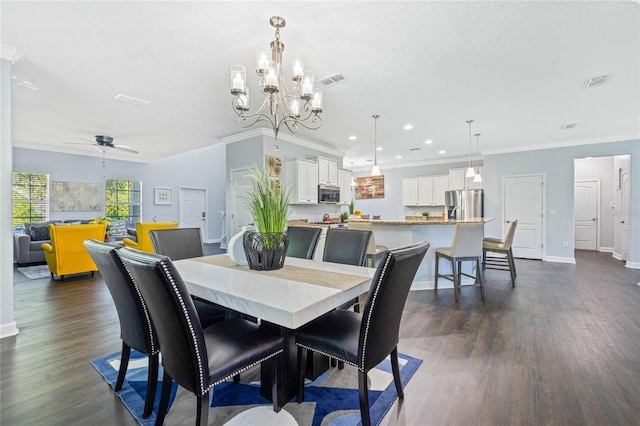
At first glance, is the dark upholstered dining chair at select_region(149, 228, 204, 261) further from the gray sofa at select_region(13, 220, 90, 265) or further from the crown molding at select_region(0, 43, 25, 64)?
the gray sofa at select_region(13, 220, 90, 265)

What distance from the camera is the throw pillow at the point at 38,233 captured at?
561cm

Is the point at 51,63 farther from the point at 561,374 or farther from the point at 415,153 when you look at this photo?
the point at 415,153

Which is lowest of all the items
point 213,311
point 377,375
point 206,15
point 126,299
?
point 377,375

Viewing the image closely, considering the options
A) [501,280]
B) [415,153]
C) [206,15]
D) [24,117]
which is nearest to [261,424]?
[206,15]

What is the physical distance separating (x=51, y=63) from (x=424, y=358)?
4349 mm

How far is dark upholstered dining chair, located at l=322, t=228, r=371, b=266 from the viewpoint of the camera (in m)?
2.35

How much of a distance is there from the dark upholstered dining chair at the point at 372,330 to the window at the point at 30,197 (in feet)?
26.6

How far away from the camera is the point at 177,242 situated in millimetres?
2686

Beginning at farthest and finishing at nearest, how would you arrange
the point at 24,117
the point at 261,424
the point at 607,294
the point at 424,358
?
the point at 24,117 → the point at 607,294 → the point at 424,358 → the point at 261,424

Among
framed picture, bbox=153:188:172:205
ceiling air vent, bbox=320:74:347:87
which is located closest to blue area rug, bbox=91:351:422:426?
ceiling air vent, bbox=320:74:347:87

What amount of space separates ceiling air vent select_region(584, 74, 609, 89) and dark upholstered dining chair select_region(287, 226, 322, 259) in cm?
344

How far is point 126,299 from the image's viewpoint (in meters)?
1.61

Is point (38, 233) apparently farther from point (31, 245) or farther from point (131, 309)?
point (131, 309)

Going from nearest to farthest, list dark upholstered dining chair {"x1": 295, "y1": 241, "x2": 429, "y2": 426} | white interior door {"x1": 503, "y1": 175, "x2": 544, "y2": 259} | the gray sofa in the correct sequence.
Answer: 1. dark upholstered dining chair {"x1": 295, "y1": 241, "x2": 429, "y2": 426}
2. the gray sofa
3. white interior door {"x1": 503, "y1": 175, "x2": 544, "y2": 259}
